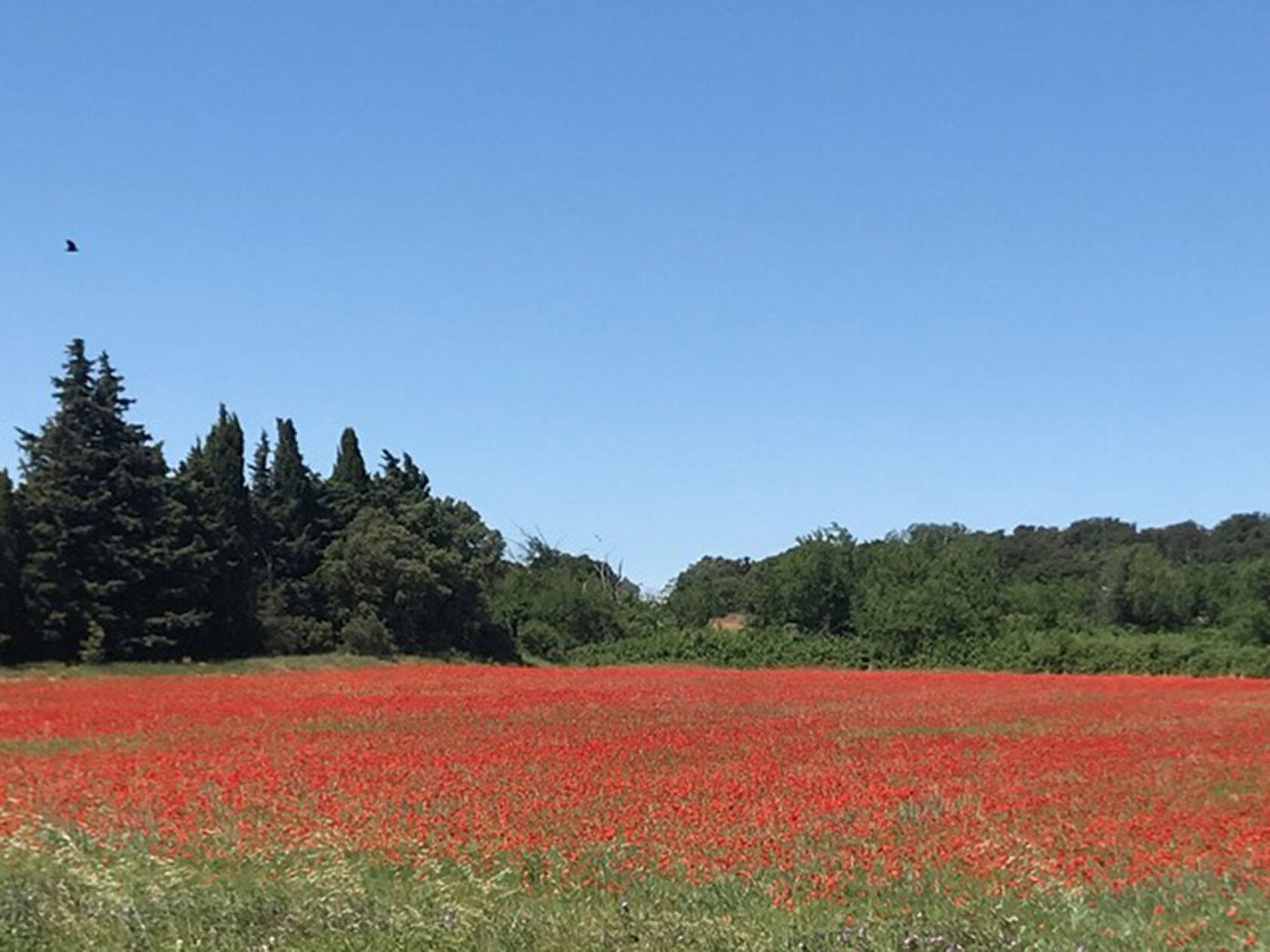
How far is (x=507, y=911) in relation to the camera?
8.69 metres

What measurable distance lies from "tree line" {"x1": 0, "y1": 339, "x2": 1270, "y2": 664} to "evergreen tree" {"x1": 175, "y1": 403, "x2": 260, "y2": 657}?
13 centimetres

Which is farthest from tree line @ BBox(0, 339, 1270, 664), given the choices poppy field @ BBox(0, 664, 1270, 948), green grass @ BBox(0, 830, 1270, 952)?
green grass @ BBox(0, 830, 1270, 952)

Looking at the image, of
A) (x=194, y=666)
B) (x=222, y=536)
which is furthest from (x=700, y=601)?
(x=194, y=666)

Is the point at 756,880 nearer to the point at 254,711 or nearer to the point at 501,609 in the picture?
the point at 254,711

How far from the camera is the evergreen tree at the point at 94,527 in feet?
169

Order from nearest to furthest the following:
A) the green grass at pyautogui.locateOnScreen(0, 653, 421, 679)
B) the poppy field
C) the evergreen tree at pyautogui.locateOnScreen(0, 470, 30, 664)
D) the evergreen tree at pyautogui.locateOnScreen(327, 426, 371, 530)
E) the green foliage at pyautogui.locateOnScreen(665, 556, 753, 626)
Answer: the poppy field
the green grass at pyautogui.locateOnScreen(0, 653, 421, 679)
the evergreen tree at pyautogui.locateOnScreen(0, 470, 30, 664)
the evergreen tree at pyautogui.locateOnScreen(327, 426, 371, 530)
the green foliage at pyautogui.locateOnScreen(665, 556, 753, 626)

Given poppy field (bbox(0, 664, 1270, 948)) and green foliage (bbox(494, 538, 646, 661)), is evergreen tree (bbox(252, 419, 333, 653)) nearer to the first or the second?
green foliage (bbox(494, 538, 646, 661))

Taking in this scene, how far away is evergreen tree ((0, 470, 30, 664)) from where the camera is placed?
4978cm

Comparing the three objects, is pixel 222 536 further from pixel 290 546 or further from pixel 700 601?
pixel 700 601

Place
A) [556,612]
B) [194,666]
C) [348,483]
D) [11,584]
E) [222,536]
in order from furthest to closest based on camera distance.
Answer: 1. [556,612]
2. [348,483]
3. [222,536]
4. [194,666]
5. [11,584]

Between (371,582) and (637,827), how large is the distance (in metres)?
55.6

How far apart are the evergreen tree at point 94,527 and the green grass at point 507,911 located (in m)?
44.1

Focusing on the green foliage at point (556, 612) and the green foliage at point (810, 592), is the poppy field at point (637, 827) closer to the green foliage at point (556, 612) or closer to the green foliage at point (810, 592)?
the green foliage at point (556, 612)

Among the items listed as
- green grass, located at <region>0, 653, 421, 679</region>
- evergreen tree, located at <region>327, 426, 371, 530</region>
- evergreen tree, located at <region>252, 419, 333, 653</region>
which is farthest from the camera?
evergreen tree, located at <region>327, 426, 371, 530</region>
